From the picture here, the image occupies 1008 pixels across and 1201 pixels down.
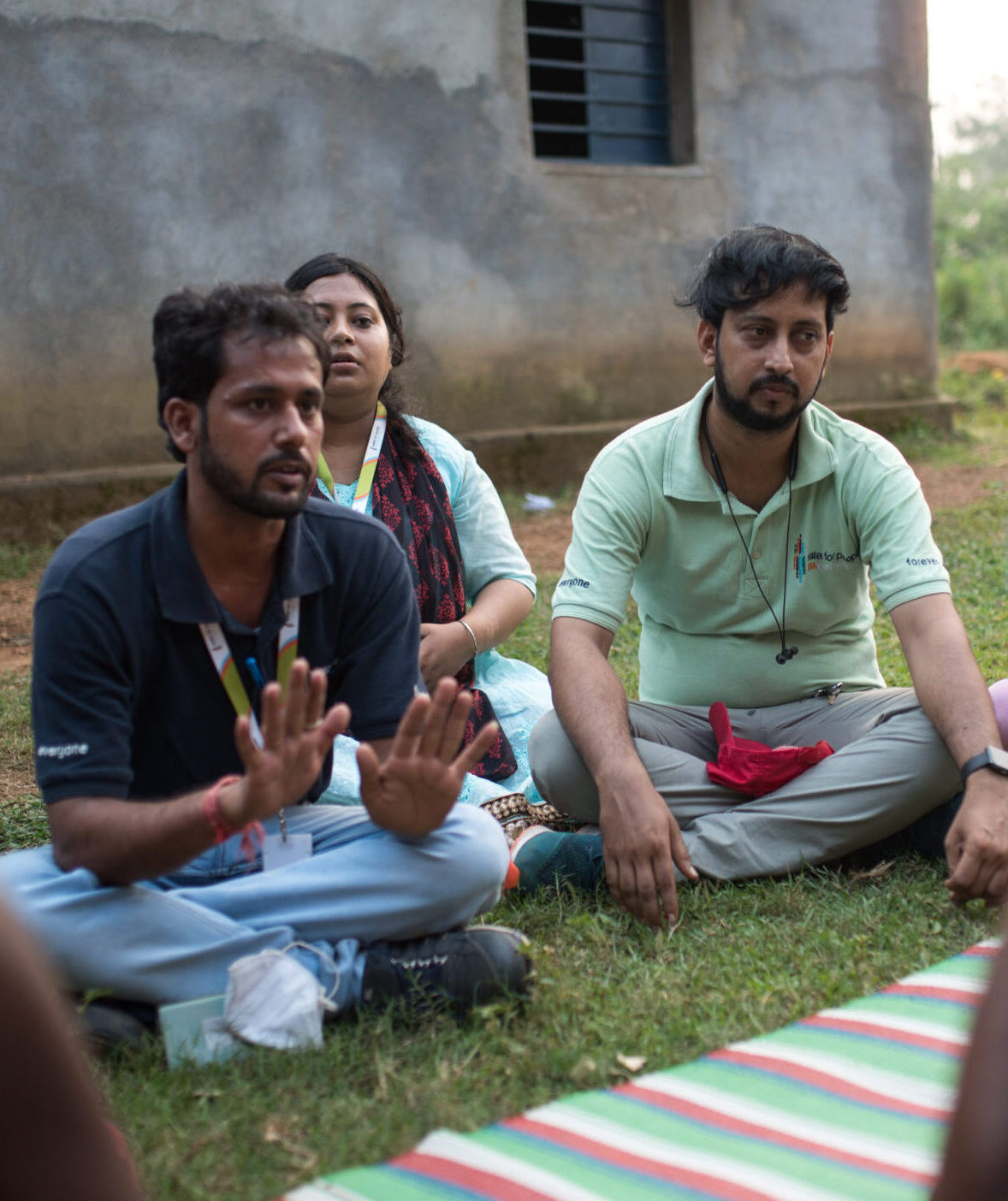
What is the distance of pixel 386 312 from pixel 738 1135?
2.64 meters

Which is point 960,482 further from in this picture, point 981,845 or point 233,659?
point 233,659

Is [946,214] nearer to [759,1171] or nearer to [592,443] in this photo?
[592,443]

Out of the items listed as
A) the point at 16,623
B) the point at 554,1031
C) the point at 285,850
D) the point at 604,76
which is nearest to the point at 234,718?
the point at 285,850

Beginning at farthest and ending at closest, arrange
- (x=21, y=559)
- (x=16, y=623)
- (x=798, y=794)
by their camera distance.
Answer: (x=21, y=559), (x=16, y=623), (x=798, y=794)

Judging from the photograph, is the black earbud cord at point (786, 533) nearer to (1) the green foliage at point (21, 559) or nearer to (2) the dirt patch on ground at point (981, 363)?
(1) the green foliage at point (21, 559)

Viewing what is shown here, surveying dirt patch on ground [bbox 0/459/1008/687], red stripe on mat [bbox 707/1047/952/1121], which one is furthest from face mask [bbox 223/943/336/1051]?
dirt patch on ground [bbox 0/459/1008/687]

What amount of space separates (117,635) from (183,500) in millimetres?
341

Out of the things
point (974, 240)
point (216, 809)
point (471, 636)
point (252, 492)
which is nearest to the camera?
point (216, 809)

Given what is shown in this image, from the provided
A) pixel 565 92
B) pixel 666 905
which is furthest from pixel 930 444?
pixel 666 905

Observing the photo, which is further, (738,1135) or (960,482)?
(960,482)

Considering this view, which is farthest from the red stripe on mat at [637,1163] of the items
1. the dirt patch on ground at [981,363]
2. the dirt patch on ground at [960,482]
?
the dirt patch on ground at [981,363]

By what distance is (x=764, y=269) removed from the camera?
3539mm

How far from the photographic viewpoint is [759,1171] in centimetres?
215

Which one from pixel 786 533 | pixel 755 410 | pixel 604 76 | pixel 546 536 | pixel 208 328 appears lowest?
pixel 546 536
